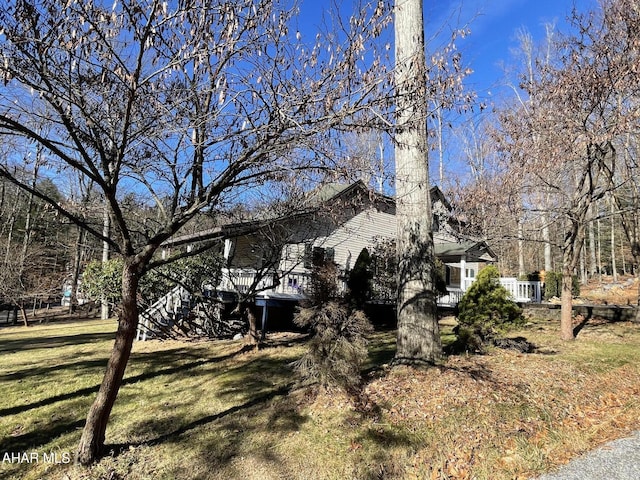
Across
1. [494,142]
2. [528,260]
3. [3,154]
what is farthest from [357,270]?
[528,260]

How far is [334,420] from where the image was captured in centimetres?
423

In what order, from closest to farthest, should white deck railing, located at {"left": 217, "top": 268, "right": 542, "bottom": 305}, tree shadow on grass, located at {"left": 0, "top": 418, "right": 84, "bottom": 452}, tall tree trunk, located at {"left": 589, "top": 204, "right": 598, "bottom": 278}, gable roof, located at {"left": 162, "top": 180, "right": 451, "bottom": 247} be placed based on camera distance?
gable roof, located at {"left": 162, "top": 180, "right": 451, "bottom": 247}
tree shadow on grass, located at {"left": 0, "top": 418, "right": 84, "bottom": 452}
white deck railing, located at {"left": 217, "top": 268, "right": 542, "bottom": 305}
tall tree trunk, located at {"left": 589, "top": 204, "right": 598, "bottom": 278}

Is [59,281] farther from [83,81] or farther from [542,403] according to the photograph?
[542,403]

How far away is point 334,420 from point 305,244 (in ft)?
19.2

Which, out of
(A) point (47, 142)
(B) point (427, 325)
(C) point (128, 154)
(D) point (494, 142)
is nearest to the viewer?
(A) point (47, 142)

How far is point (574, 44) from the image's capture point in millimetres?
8039

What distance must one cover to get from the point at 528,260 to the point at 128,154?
3641cm

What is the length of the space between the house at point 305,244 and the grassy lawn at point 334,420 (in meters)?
2.13

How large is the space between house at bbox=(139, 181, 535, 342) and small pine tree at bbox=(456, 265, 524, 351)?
2.50 metres

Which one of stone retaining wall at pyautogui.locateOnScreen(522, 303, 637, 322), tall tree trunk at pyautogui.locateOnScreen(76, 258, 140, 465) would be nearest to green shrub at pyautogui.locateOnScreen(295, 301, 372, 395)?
tall tree trunk at pyautogui.locateOnScreen(76, 258, 140, 465)

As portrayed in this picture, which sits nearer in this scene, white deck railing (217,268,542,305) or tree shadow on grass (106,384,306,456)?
tree shadow on grass (106,384,306,456)

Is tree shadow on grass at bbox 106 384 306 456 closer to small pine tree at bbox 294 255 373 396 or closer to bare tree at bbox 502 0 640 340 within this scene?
small pine tree at bbox 294 255 373 396

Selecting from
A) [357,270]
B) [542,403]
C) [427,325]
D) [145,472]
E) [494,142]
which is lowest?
Answer: [145,472]

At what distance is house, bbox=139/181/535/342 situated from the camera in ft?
15.2
